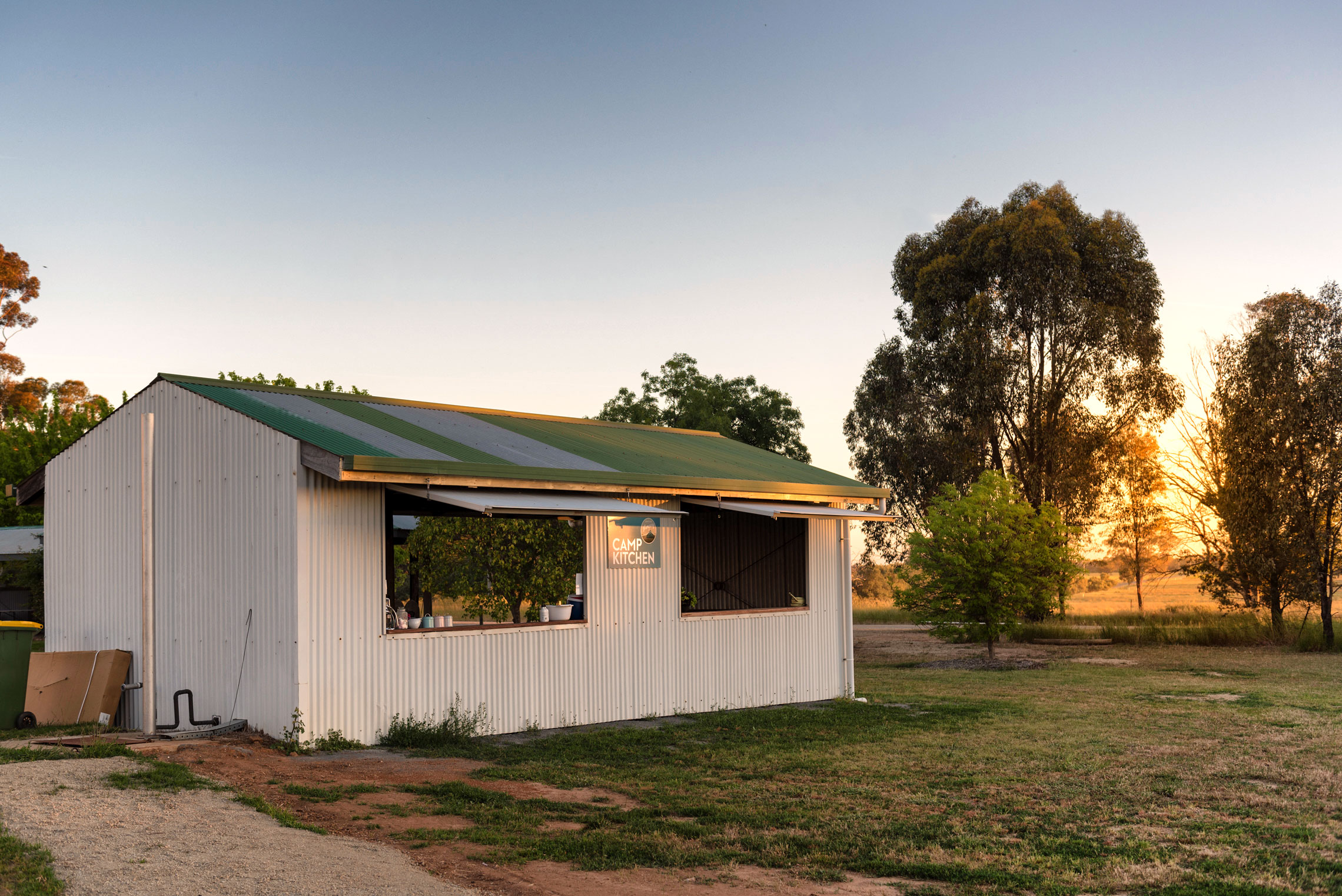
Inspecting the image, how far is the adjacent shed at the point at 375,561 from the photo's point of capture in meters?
10.1

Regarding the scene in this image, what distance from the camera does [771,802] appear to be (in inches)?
315

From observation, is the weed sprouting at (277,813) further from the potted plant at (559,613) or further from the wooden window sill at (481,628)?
the potted plant at (559,613)

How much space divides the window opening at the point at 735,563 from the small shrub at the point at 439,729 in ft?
22.5

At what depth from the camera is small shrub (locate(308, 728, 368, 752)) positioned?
9.91 m

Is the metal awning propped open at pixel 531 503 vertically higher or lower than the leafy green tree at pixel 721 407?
lower

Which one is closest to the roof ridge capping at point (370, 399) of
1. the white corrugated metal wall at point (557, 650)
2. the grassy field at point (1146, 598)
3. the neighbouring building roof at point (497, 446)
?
the neighbouring building roof at point (497, 446)

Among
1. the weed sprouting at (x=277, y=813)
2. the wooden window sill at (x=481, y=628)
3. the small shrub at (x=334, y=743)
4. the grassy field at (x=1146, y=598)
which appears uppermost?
the wooden window sill at (x=481, y=628)

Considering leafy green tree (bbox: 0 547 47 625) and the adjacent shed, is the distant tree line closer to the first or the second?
the adjacent shed

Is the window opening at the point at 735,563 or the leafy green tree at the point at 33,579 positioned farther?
the leafy green tree at the point at 33,579

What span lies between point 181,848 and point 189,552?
18.2ft

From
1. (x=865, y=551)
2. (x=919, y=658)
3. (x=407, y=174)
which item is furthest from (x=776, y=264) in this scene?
(x=865, y=551)

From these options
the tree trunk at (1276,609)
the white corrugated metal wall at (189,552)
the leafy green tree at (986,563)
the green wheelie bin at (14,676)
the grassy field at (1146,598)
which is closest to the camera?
the white corrugated metal wall at (189,552)

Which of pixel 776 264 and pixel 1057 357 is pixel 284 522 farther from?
pixel 1057 357

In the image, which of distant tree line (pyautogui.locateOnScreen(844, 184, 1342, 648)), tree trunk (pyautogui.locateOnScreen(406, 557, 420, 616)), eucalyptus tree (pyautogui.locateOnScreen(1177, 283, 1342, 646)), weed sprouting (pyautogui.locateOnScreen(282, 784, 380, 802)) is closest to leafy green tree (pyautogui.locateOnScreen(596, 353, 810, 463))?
distant tree line (pyautogui.locateOnScreen(844, 184, 1342, 648))
